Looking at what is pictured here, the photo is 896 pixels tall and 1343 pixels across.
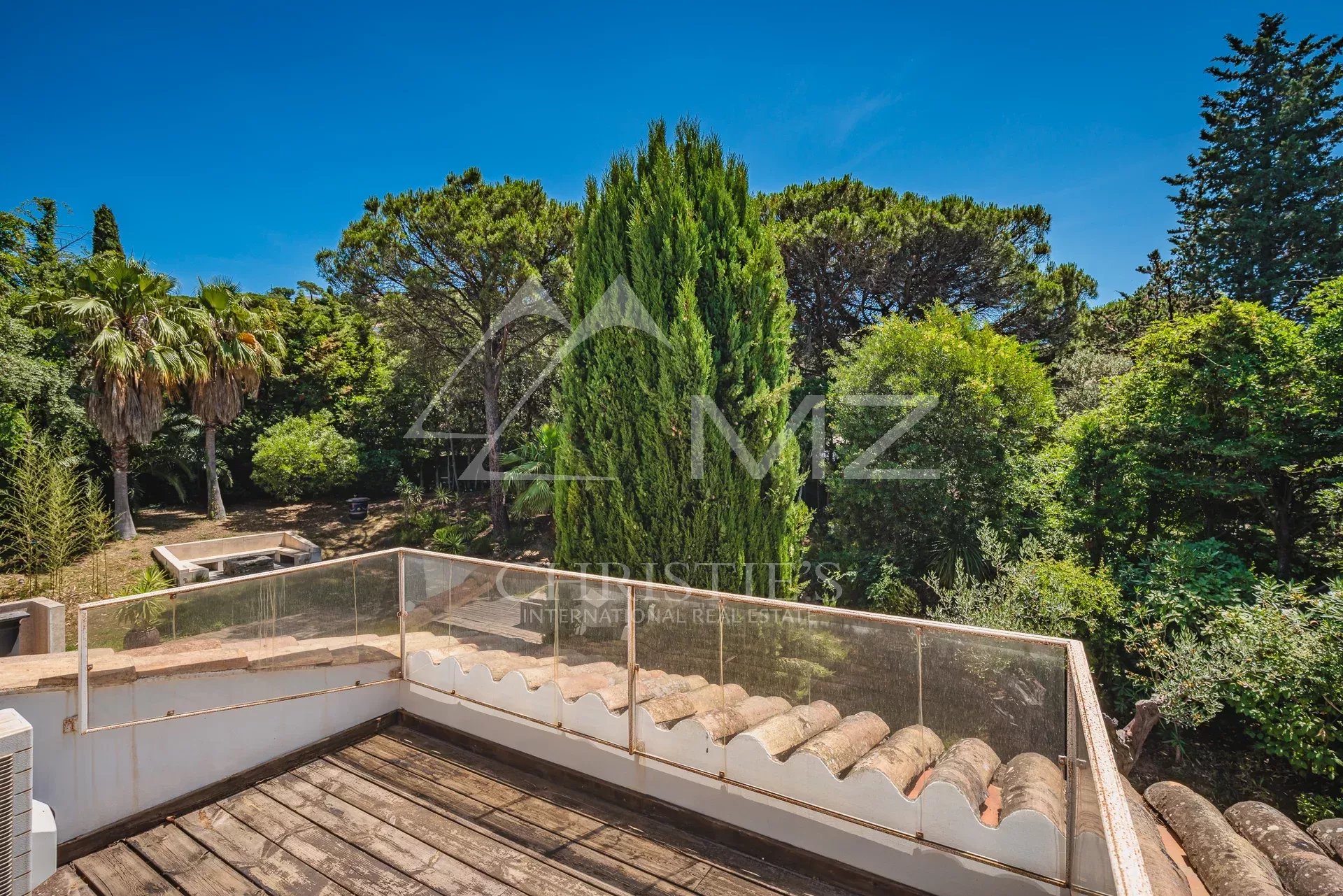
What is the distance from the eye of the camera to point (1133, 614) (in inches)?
280

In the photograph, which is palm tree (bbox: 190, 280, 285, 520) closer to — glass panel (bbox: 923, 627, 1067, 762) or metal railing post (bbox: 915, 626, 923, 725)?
metal railing post (bbox: 915, 626, 923, 725)

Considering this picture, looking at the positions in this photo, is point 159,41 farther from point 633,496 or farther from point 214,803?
point 214,803

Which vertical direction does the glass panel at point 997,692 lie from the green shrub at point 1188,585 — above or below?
above

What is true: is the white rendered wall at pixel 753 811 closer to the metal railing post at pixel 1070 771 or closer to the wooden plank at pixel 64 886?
the metal railing post at pixel 1070 771

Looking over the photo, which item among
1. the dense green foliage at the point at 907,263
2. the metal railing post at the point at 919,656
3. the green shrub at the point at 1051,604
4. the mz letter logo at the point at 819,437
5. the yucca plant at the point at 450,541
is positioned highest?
the dense green foliage at the point at 907,263

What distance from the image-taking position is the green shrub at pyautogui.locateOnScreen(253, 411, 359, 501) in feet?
54.1

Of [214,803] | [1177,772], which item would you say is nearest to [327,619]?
[214,803]

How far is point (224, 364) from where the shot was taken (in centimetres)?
1502

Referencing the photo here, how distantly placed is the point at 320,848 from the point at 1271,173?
22125 mm

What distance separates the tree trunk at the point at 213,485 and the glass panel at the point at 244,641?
50.6ft

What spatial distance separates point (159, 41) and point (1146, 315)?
72.0 feet

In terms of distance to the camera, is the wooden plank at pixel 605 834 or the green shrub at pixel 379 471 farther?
the green shrub at pixel 379 471

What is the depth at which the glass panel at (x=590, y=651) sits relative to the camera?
3164 millimetres

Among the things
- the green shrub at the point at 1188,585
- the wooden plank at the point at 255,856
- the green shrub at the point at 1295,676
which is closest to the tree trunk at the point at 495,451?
the wooden plank at the point at 255,856
